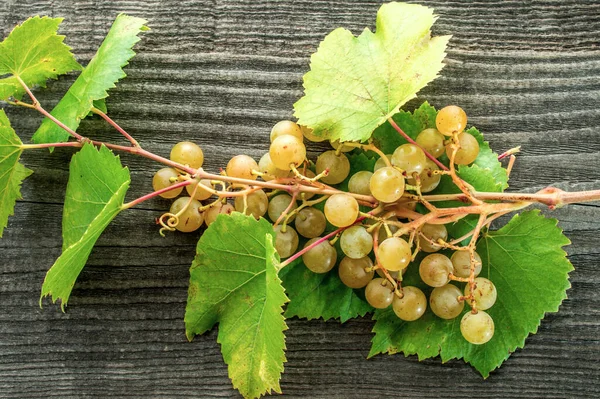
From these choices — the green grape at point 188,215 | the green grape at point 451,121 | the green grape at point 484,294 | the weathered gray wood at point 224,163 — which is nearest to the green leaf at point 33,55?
the weathered gray wood at point 224,163

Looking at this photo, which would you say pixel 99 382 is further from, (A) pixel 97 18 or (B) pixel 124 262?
(A) pixel 97 18

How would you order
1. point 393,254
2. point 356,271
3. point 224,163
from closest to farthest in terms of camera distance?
point 393,254 → point 356,271 → point 224,163

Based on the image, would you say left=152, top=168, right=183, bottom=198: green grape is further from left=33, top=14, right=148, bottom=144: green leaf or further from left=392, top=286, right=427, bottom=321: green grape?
left=392, top=286, right=427, bottom=321: green grape

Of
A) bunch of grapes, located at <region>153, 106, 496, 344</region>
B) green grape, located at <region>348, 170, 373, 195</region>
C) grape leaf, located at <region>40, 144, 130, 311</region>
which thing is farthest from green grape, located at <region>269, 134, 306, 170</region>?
grape leaf, located at <region>40, 144, 130, 311</region>

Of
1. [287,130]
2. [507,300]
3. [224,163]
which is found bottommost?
[507,300]

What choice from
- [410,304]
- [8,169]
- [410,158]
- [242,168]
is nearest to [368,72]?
[410,158]

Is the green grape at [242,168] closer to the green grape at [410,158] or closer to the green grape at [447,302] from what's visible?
the green grape at [410,158]

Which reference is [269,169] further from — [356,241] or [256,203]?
[356,241]
